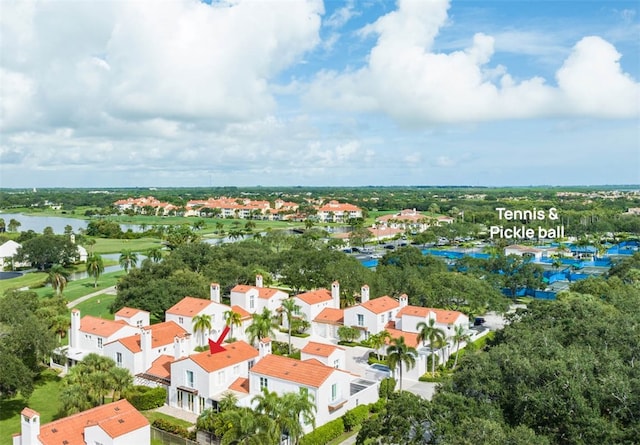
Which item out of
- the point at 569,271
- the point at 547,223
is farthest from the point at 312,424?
the point at 547,223

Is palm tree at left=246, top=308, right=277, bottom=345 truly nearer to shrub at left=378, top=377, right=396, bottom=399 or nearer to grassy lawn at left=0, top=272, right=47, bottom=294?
shrub at left=378, top=377, right=396, bottom=399

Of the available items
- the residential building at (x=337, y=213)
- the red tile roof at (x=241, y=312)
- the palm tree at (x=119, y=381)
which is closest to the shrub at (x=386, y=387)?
the palm tree at (x=119, y=381)

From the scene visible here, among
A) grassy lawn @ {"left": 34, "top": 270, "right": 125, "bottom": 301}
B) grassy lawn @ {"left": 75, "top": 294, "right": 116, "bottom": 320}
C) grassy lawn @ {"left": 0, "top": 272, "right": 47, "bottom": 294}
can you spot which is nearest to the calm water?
grassy lawn @ {"left": 0, "top": 272, "right": 47, "bottom": 294}

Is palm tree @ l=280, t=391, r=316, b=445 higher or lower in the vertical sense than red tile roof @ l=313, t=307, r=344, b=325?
higher

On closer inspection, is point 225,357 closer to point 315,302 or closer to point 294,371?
point 294,371

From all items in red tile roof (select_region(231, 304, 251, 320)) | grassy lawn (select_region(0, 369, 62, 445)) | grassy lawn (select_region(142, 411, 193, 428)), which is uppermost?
red tile roof (select_region(231, 304, 251, 320))

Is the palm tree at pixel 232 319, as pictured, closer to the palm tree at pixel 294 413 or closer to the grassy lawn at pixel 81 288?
the palm tree at pixel 294 413

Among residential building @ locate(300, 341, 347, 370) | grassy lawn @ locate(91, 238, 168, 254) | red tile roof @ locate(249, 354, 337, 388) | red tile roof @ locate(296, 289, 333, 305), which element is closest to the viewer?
red tile roof @ locate(249, 354, 337, 388)
